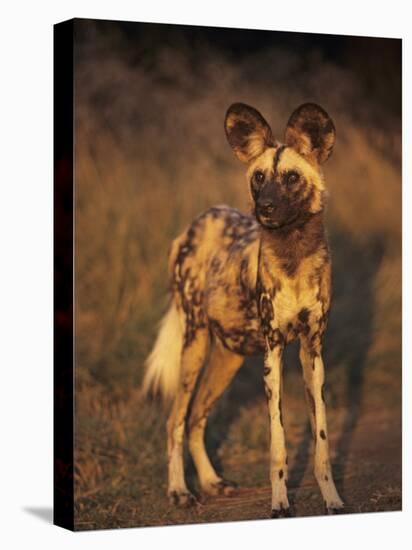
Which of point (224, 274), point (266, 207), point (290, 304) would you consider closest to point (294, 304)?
point (290, 304)

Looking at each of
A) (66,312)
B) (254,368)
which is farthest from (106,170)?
(254,368)

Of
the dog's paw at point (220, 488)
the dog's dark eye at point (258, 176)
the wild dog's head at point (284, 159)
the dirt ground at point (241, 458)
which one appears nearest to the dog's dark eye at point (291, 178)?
the wild dog's head at point (284, 159)

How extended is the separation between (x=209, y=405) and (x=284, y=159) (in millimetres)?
1645

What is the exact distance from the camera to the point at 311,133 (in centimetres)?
1111

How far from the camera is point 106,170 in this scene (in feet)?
34.9

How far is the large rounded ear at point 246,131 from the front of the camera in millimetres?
11023

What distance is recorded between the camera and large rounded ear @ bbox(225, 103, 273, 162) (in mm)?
11023

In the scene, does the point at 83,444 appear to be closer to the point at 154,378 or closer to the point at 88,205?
the point at 154,378

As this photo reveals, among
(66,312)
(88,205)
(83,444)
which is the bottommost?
(83,444)

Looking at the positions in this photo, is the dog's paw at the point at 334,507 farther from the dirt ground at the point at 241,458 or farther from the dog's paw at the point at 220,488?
the dog's paw at the point at 220,488

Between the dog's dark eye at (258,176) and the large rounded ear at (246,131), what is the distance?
0.11m

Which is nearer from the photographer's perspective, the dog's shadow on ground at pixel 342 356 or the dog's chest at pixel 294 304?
the dog's chest at pixel 294 304

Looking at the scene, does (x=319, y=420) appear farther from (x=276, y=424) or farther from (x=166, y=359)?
(x=166, y=359)

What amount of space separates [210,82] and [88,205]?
1163 millimetres
